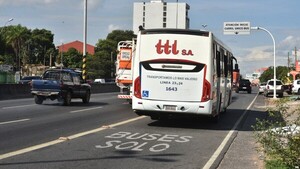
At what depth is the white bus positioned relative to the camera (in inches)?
574

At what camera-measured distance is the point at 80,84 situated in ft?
84.2

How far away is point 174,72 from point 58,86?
9917 mm

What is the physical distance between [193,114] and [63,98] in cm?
1064

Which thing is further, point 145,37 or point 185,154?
point 145,37

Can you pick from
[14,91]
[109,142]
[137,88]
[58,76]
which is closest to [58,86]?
[58,76]

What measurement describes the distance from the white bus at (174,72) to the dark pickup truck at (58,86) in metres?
9.26

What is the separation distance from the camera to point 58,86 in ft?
76.2

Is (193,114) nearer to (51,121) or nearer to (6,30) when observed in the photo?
(51,121)

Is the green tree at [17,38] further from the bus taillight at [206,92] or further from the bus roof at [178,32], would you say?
the bus taillight at [206,92]

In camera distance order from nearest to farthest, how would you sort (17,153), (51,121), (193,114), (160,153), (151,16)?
(17,153) → (160,153) → (193,114) → (51,121) → (151,16)

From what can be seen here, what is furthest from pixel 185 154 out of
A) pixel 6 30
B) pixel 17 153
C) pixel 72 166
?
pixel 6 30

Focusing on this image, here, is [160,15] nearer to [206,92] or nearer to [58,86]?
[58,86]

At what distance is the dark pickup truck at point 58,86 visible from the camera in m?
23.4

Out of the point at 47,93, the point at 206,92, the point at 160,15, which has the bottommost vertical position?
the point at 47,93
